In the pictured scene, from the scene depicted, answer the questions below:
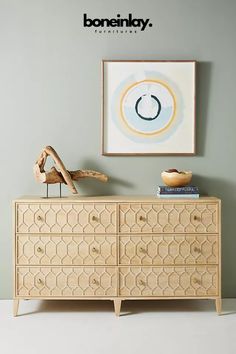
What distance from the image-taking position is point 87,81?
4.04 metres

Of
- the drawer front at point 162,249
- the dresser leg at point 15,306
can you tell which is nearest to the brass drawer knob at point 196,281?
the drawer front at point 162,249

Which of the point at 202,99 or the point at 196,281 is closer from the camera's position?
the point at 196,281

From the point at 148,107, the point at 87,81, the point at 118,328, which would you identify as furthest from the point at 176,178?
the point at 118,328

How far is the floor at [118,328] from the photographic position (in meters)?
3.07

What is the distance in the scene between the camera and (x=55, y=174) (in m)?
3.82

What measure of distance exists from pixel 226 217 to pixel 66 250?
1.25 metres

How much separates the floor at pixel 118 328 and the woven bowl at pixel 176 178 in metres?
0.89

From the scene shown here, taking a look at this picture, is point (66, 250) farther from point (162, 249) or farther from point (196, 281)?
point (196, 281)

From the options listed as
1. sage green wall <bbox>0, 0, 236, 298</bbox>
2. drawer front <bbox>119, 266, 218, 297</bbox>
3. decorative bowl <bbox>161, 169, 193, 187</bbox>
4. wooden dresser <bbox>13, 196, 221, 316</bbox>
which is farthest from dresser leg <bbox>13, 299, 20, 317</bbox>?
decorative bowl <bbox>161, 169, 193, 187</bbox>

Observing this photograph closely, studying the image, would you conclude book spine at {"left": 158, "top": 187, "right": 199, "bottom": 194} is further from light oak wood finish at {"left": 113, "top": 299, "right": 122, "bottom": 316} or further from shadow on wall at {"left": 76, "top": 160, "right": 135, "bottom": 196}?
light oak wood finish at {"left": 113, "top": 299, "right": 122, "bottom": 316}

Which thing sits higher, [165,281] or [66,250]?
[66,250]

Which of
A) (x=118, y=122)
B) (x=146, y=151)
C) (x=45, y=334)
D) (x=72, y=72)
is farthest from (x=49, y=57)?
(x=45, y=334)

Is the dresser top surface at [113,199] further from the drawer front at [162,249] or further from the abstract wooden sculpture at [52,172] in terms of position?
the drawer front at [162,249]

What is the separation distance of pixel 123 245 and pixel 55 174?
2.27 ft
